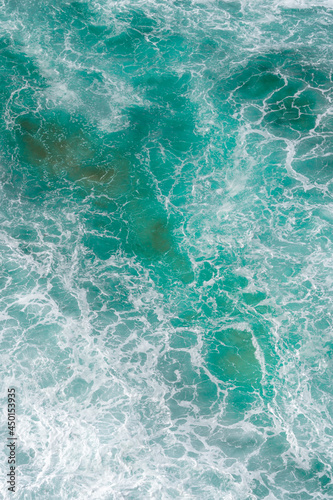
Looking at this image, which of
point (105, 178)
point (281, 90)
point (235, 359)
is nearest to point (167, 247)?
point (105, 178)

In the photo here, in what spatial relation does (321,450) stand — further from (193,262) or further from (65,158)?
(65,158)

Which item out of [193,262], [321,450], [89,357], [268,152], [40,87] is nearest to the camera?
[321,450]

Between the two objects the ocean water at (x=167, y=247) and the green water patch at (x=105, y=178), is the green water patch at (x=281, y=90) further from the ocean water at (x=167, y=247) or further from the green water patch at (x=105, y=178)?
the green water patch at (x=105, y=178)

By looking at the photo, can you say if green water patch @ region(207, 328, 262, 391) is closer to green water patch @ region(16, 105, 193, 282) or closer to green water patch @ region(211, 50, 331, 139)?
green water patch @ region(16, 105, 193, 282)

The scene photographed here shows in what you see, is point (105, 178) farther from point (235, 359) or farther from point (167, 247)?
point (235, 359)

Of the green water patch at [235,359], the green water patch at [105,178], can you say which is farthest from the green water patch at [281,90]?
the green water patch at [235,359]

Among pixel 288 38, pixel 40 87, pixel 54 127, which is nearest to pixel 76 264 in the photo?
pixel 54 127

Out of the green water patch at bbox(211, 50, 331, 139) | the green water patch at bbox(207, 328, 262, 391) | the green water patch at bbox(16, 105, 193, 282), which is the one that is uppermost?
the green water patch at bbox(211, 50, 331, 139)

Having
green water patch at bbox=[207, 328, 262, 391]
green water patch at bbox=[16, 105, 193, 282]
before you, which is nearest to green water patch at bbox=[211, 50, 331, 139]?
green water patch at bbox=[16, 105, 193, 282]

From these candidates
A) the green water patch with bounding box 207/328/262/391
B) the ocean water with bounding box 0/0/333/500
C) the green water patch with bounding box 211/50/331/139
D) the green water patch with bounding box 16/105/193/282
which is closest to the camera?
the ocean water with bounding box 0/0/333/500
